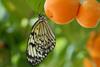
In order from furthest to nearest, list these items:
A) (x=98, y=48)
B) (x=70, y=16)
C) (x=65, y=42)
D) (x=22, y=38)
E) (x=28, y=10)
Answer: (x=22, y=38), (x=65, y=42), (x=28, y=10), (x=98, y=48), (x=70, y=16)

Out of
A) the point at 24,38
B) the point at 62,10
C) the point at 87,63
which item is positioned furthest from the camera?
the point at 24,38

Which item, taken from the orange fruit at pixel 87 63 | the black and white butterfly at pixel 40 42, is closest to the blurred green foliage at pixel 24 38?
the orange fruit at pixel 87 63

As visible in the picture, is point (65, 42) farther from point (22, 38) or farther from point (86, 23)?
point (86, 23)

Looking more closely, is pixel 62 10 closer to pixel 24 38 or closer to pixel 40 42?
pixel 40 42

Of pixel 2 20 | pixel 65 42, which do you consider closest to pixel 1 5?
pixel 2 20

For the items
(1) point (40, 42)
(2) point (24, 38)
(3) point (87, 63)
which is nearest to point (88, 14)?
(1) point (40, 42)

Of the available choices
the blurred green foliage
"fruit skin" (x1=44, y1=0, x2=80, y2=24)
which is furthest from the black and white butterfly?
the blurred green foliage

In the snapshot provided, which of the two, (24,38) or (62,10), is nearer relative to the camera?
(62,10)
